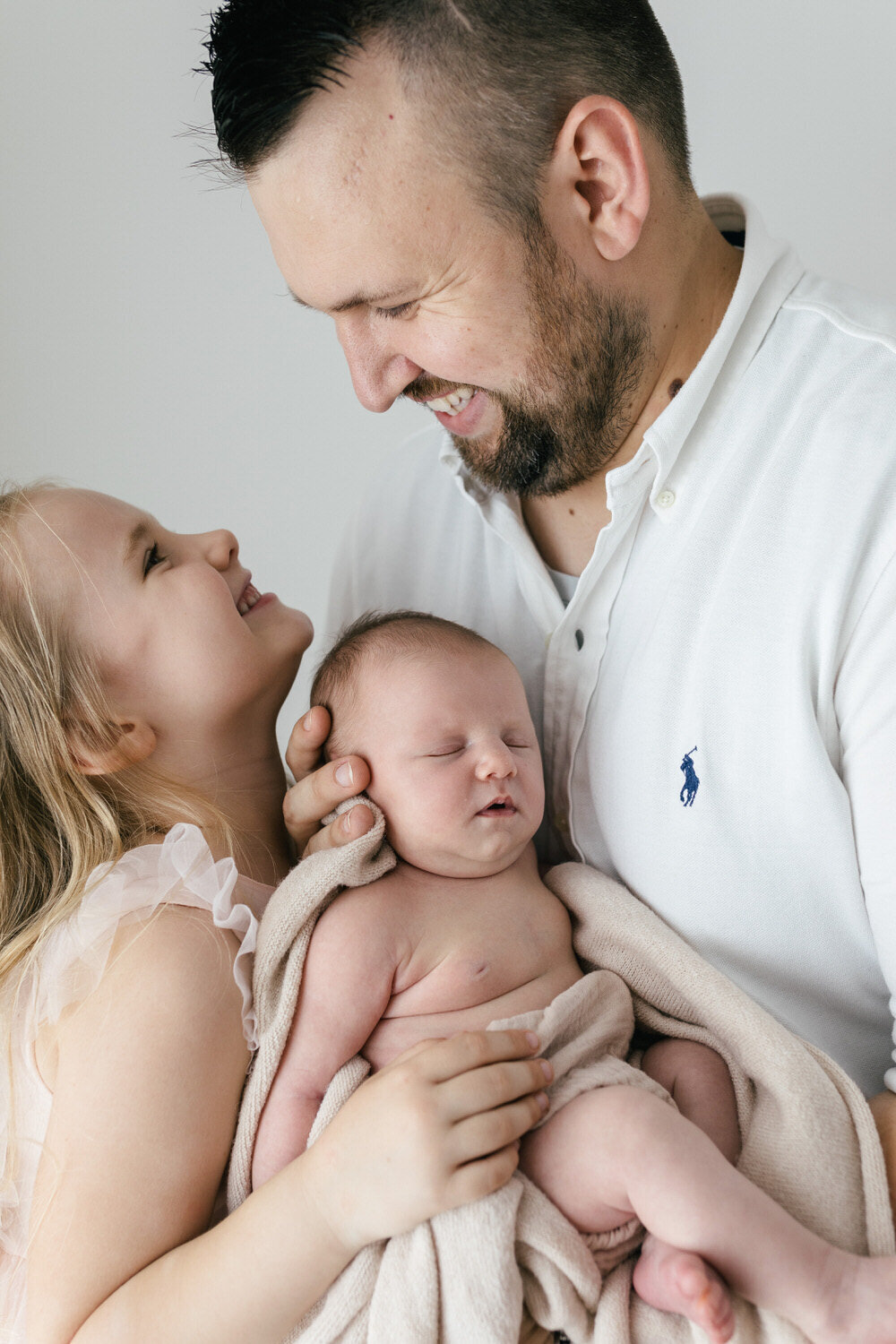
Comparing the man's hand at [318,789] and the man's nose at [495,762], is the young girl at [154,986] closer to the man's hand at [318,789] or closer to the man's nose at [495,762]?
the man's hand at [318,789]

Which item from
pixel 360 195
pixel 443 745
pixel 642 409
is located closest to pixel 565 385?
pixel 642 409

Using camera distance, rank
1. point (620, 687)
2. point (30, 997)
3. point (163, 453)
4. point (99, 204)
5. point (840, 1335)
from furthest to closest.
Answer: point (163, 453) → point (99, 204) → point (620, 687) → point (30, 997) → point (840, 1335)

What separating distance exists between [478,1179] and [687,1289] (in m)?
0.20

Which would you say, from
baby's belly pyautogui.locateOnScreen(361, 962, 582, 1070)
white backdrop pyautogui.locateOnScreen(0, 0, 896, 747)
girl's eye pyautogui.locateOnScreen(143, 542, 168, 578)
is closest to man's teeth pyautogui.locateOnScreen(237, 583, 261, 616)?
girl's eye pyautogui.locateOnScreen(143, 542, 168, 578)

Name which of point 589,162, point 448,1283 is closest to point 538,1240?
point 448,1283

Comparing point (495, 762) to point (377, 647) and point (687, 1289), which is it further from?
point (687, 1289)

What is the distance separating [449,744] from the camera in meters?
1.33

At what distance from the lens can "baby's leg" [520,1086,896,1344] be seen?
0.97 metres

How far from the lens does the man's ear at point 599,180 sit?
129cm

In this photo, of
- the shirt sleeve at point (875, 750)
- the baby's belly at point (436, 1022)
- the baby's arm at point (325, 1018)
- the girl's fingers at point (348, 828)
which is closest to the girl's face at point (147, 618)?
the girl's fingers at point (348, 828)

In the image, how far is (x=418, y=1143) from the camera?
39.5 inches

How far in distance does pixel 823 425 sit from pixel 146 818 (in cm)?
94

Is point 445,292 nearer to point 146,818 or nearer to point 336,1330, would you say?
point 146,818

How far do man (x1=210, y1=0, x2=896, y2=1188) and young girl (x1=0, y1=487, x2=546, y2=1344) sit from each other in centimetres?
15
